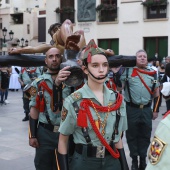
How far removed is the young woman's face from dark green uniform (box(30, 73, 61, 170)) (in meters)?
1.16

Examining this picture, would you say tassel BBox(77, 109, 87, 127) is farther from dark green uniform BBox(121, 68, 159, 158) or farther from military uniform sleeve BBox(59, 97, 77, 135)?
dark green uniform BBox(121, 68, 159, 158)

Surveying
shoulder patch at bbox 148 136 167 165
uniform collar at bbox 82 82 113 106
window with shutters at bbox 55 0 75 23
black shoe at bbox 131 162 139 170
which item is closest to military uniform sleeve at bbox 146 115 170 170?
shoulder patch at bbox 148 136 167 165

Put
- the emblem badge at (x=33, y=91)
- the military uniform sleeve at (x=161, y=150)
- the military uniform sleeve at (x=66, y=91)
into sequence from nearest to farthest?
the military uniform sleeve at (x=161, y=150) < the military uniform sleeve at (x=66, y=91) < the emblem badge at (x=33, y=91)

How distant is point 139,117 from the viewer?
590cm

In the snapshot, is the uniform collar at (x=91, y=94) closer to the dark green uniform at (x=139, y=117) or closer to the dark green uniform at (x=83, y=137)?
the dark green uniform at (x=83, y=137)

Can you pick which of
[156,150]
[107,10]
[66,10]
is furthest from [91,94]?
[66,10]

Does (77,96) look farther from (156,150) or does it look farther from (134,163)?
(134,163)

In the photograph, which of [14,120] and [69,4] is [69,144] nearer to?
[14,120]

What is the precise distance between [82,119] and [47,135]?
1.26 metres

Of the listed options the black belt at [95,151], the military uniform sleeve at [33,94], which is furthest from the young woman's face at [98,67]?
the military uniform sleeve at [33,94]

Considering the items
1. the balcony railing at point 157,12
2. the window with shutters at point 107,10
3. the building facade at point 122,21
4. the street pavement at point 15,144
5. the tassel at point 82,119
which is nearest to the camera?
the tassel at point 82,119

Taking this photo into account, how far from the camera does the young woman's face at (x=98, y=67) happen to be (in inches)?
127

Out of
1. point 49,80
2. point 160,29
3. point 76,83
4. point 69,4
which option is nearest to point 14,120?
point 49,80

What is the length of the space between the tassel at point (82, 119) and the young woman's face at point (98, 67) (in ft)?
0.97
